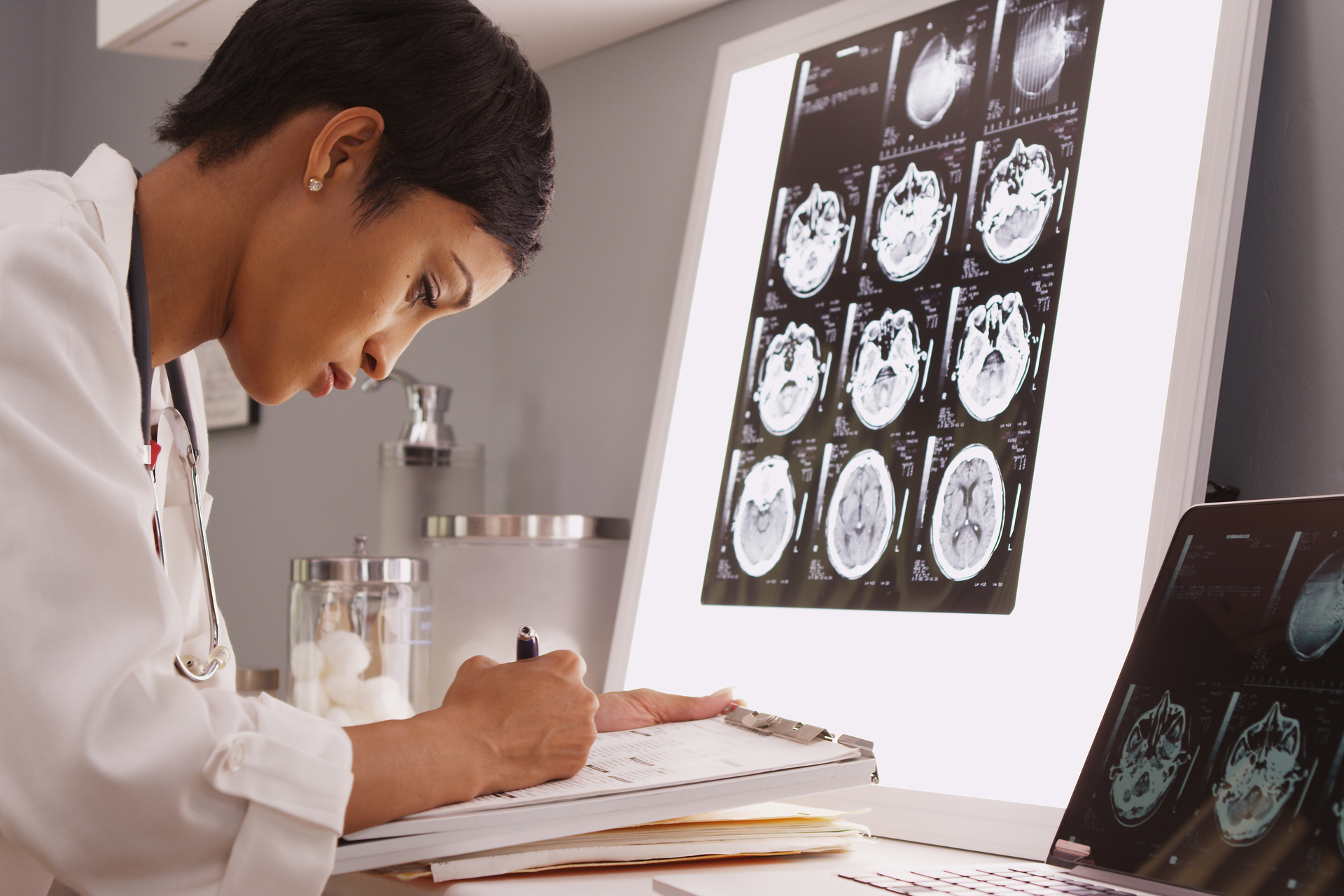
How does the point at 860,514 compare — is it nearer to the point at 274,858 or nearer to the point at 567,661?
the point at 567,661

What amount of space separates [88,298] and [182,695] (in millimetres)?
246

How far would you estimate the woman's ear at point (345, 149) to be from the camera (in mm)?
857

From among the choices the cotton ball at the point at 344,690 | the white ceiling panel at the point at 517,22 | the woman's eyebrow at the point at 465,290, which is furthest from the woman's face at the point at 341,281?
the white ceiling panel at the point at 517,22

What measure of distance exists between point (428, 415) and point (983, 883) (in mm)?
1133

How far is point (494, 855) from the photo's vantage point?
716 millimetres

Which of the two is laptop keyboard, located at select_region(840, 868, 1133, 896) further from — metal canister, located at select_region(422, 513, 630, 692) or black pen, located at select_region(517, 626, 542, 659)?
metal canister, located at select_region(422, 513, 630, 692)

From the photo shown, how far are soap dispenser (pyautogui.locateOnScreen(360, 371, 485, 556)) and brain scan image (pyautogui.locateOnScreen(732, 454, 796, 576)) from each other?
53cm

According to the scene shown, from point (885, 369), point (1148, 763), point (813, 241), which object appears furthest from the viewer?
point (813, 241)

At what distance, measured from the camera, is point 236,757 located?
62cm

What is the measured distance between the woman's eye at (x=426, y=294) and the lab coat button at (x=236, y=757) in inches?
16.8

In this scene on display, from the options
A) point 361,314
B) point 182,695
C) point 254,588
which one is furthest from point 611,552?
point 254,588

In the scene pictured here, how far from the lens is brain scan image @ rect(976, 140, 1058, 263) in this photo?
108 cm

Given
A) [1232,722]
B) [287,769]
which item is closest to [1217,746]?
[1232,722]

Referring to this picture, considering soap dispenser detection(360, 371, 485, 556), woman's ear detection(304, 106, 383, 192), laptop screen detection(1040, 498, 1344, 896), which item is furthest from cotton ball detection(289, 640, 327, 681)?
laptop screen detection(1040, 498, 1344, 896)
